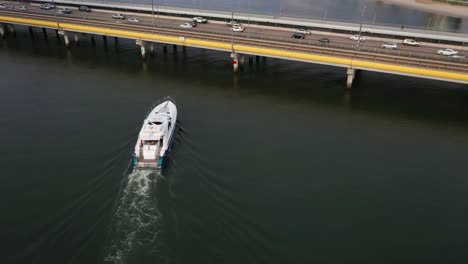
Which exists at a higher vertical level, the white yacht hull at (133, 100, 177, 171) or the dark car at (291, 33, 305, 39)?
the dark car at (291, 33, 305, 39)

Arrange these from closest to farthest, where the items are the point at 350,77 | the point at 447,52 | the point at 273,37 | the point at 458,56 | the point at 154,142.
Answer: the point at 154,142
the point at 350,77
the point at 458,56
the point at 447,52
the point at 273,37

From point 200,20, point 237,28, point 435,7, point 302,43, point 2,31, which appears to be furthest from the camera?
point 435,7

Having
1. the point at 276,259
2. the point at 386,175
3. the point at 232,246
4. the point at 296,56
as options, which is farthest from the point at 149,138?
the point at 296,56

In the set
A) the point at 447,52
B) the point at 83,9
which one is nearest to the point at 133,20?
the point at 83,9

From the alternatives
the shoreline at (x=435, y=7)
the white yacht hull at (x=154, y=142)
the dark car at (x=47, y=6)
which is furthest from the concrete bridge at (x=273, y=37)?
the shoreline at (x=435, y=7)

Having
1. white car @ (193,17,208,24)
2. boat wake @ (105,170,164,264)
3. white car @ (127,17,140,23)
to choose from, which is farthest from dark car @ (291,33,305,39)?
boat wake @ (105,170,164,264)

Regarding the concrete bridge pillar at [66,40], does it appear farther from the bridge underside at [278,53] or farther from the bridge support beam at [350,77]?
the bridge support beam at [350,77]

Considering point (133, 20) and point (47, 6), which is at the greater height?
point (47, 6)

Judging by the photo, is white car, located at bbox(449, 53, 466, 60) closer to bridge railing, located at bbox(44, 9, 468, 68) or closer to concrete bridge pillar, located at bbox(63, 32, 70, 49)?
bridge railing, located at bbox(44, 9, 468, 68)

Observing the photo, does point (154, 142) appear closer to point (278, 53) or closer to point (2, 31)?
point (278, 53)
